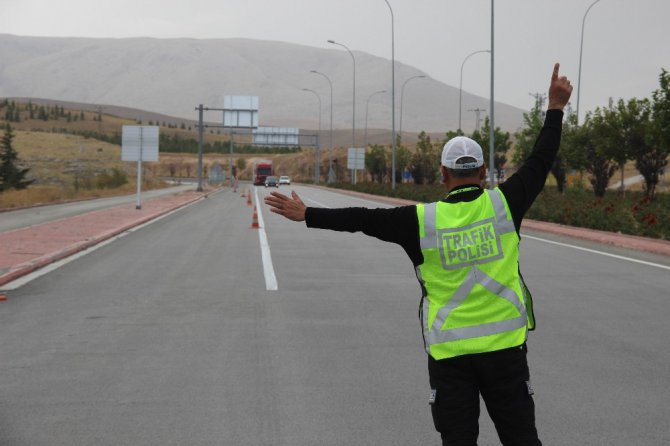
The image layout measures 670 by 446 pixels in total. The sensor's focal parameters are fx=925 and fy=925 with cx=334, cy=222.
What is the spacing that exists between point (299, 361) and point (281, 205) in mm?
3807

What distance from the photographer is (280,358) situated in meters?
7.90

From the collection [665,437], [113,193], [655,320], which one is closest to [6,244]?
[655,320]

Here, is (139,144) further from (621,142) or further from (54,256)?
(621,142)

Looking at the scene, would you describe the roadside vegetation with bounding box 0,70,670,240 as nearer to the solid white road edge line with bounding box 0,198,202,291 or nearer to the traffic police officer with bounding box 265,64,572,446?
the solid white road edge line with bounding box 0,198,202,291

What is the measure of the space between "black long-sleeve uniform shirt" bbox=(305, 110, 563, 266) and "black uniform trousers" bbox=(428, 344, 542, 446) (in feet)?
1.61

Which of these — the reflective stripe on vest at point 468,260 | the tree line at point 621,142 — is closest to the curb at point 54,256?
the reflective stripe on vest at point 468,260

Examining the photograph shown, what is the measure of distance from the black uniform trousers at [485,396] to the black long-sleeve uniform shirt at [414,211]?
1.61 feet

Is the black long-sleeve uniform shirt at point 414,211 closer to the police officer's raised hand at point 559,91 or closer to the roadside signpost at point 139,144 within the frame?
the police officer's raised hand at point 559,91

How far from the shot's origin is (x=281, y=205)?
4.18 metres

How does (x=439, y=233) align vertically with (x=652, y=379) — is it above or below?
above

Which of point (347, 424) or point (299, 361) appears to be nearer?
point (347, 424)

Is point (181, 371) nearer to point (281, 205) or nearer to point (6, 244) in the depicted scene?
point (281, 205)

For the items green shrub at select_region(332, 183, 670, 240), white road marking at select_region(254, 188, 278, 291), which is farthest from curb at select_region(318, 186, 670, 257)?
white road marking at select_region(254, 188, 278, 291)

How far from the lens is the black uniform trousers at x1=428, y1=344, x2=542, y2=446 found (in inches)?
142
